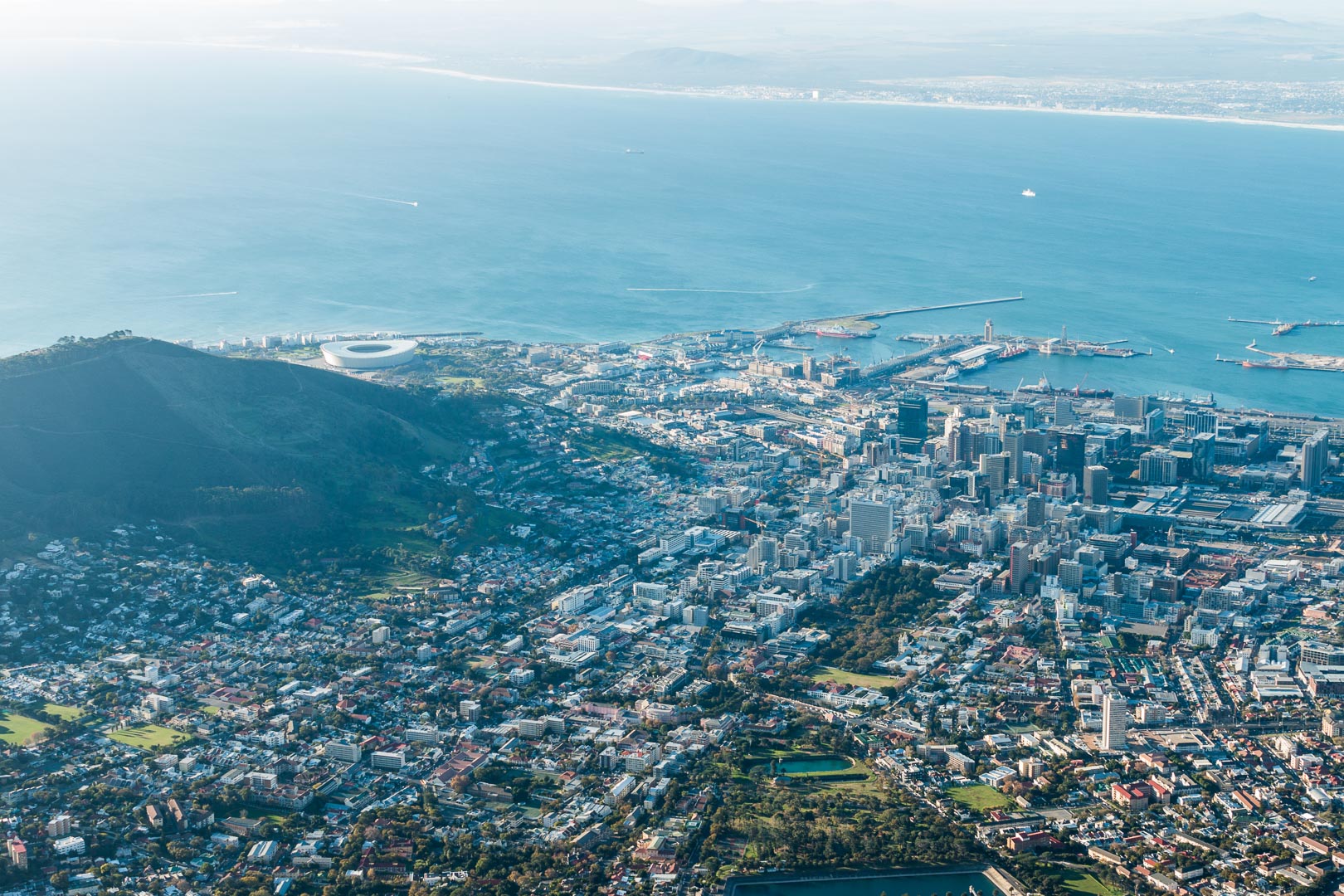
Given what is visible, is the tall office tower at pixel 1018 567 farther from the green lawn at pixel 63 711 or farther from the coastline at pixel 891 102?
the coastline at pixel 891 102

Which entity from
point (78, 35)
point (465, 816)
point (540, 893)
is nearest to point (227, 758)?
point (465, 816)

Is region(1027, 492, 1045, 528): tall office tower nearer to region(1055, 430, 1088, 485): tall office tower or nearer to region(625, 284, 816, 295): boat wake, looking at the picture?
region(1055, 430, 1088, 485): tall office tower

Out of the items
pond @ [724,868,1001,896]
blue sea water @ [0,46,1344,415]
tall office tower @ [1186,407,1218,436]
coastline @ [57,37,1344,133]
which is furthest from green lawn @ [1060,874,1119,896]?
coastline @ [57,37,1344,133]

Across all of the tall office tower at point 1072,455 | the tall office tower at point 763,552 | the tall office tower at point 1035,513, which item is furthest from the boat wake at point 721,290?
the tall office tower at point 763,552

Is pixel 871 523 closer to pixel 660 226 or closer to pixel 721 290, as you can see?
pixel 721 290

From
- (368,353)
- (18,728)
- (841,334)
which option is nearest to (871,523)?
(18,728)

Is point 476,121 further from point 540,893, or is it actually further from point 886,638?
point 540,893

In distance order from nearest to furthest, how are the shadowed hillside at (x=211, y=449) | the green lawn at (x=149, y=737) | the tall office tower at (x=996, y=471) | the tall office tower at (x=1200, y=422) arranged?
the green lawn at (x=149, y=737) → the shadowed hillside at (x=211, y=449) → the tall office tower at (x=996, y=471) → the tall office tower at (x=1200, y=422)
